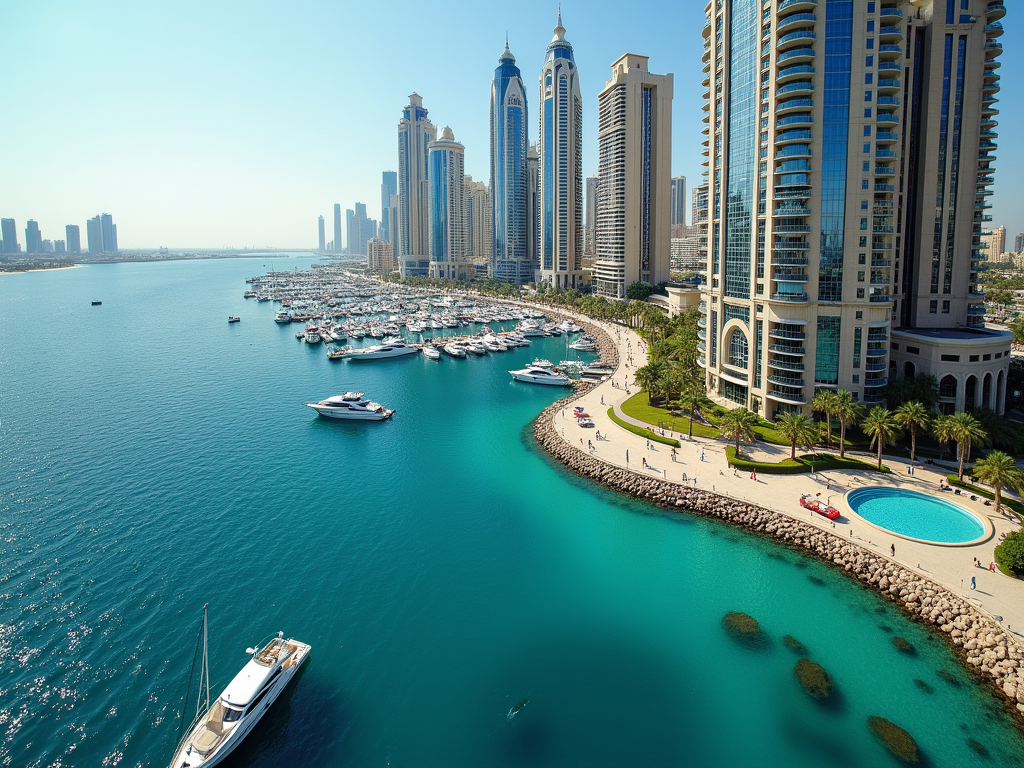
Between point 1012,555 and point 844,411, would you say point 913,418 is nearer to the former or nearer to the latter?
point 844,411

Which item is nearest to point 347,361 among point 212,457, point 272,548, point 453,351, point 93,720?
point 453,351

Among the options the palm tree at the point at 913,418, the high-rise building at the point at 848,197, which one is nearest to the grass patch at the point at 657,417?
the high-rise building at the point at 848,197

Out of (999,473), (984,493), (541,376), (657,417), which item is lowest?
(984,493)

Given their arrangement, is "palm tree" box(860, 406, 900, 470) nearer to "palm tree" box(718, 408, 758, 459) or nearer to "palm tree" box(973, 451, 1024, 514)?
"palm tree" box(973, 451, 1024, 514)

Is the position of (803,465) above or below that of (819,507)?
above

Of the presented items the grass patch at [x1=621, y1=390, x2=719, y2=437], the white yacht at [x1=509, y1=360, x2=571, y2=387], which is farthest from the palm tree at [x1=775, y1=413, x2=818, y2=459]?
the white yacht at [x1=509, y1=360, x2=571, y2=387]

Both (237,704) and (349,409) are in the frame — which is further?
(349,409)

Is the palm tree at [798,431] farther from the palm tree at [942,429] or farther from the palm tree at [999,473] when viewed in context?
the palm tree at [999,473]

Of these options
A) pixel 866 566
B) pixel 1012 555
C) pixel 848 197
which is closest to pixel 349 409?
pixel 866 566
